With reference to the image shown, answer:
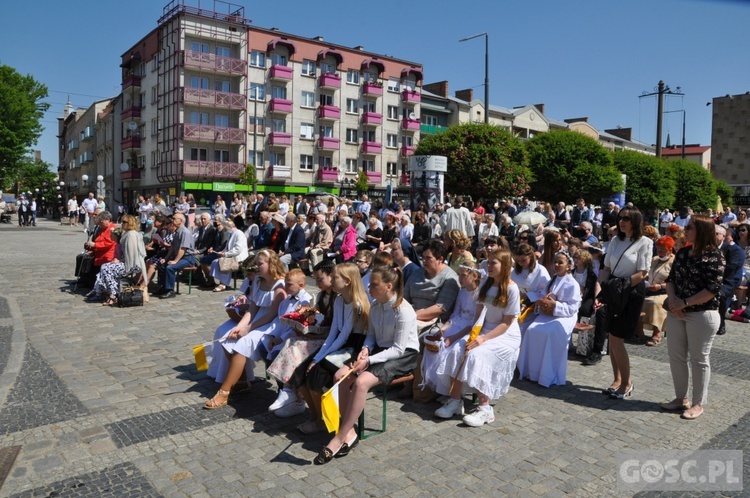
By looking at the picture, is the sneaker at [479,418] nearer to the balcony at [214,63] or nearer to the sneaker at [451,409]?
the sneaker at [451,409]

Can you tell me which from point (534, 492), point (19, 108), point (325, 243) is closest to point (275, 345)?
point (534, 492)

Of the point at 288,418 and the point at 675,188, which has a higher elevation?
the point at 675,188

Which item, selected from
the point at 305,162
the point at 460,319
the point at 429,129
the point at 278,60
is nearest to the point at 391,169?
the point at 429,129

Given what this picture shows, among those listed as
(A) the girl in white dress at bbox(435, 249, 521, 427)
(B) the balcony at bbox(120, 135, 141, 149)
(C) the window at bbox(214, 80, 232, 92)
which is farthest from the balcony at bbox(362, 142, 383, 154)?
(A) the girl in white dress at bbox(435, 249, 521, 427)

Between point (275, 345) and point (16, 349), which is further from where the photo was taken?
point (16, 349)

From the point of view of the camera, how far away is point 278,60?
54.1m

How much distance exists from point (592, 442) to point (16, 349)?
7.04m

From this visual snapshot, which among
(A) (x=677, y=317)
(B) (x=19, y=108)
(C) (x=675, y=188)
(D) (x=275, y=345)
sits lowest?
(D) (x=275, y=345)

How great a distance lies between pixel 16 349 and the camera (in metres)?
7.71

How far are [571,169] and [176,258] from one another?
4113 centimetres

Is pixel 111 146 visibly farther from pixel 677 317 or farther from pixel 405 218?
pixel 677 317

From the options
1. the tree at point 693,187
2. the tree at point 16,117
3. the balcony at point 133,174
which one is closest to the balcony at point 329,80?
the balcony at point 133,174

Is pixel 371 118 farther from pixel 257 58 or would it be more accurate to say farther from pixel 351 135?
pixel 257 58

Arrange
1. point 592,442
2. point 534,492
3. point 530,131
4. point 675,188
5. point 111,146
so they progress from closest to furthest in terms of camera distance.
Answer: point 534,492 → point 592,442 → point 675,188 → point 111,146 → point 530,131
